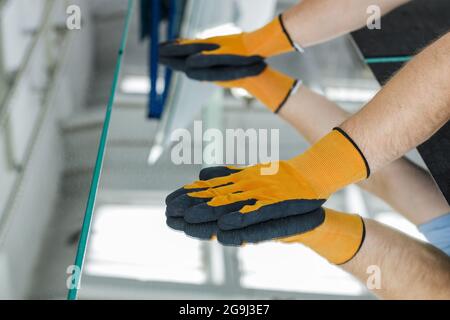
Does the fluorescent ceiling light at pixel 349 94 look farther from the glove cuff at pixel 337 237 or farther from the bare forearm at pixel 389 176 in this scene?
the glove cuff at pixel 337 237

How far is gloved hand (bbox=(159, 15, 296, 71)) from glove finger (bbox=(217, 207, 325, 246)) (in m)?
0.74

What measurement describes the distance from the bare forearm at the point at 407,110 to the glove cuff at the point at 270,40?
626 millimetres

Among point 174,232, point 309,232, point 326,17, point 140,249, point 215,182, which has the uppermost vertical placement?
point 326,17

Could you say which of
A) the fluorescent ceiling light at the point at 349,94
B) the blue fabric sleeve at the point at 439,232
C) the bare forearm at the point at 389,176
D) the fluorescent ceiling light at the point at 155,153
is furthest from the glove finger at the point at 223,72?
the blue fabric sleeve at the point at 439,232

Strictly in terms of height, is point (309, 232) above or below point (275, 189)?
below

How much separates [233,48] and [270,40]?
12cm

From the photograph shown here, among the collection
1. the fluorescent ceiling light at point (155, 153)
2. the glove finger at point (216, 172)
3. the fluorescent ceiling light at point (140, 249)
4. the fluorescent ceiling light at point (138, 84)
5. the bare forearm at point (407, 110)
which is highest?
the bare forearm at point (407, 110)

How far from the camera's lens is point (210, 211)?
117 centimetres

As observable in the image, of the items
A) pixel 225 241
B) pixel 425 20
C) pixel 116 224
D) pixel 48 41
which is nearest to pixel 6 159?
pixel 116 224

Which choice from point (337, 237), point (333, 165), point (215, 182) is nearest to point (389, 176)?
point (337, 237)

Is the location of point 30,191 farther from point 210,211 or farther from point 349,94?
point 349,94

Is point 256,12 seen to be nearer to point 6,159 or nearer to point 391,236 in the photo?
point 6,159

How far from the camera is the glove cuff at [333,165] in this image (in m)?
1.18
